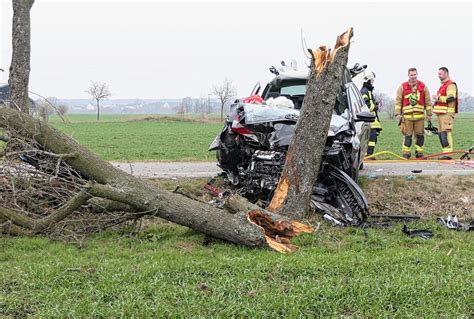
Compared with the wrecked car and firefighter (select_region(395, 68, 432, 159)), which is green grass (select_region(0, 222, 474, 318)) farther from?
firefighter (select_region(395, 68, 432, 159))

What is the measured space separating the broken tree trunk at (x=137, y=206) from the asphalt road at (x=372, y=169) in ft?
8.58

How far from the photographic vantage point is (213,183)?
743 cm

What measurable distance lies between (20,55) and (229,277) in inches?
200

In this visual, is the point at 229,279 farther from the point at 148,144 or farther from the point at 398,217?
the point at 148,144

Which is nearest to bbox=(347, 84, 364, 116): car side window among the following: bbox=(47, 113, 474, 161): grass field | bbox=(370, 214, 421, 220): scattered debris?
bbox=(370, 214, 421, 220): scattered debris

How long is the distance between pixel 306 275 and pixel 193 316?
1.17 meters

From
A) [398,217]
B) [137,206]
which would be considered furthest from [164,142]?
[137,206]

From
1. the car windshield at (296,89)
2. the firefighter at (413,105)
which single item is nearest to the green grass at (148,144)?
the car windshield at (296,89)

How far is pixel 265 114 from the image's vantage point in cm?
659

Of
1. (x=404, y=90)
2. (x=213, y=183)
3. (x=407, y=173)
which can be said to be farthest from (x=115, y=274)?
(x=404, y=90)

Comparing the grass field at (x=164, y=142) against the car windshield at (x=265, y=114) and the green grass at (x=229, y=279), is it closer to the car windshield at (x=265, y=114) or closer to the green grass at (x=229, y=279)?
the green grass at (x=229, y=279)

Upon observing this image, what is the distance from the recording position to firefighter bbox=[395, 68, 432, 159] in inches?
416

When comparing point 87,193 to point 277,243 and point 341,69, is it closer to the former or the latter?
point 277,243

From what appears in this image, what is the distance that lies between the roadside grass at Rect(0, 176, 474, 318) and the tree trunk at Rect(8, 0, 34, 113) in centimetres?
293
